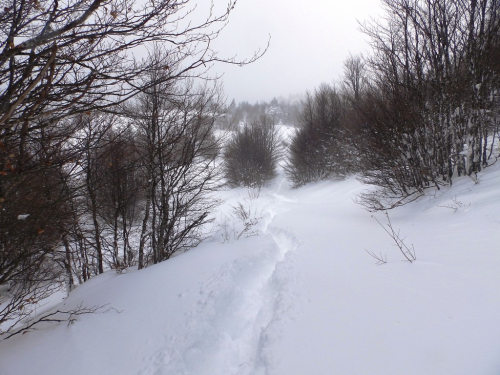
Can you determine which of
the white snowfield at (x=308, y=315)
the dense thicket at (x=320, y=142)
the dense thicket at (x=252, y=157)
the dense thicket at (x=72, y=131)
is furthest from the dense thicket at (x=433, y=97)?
the dense thicket at (x=252, y=157)

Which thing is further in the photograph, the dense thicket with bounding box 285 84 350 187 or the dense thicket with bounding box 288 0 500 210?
the dense thicket with bounding box 285 84 350 187

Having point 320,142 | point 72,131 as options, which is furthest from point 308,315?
point 320,142

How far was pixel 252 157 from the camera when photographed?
23922 mm

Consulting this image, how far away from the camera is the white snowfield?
1716mm

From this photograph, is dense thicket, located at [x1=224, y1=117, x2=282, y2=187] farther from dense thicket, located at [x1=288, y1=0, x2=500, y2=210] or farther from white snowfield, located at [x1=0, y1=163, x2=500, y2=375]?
white snowfield, located at [x1=0, y1=163, x2=500, y2=375]

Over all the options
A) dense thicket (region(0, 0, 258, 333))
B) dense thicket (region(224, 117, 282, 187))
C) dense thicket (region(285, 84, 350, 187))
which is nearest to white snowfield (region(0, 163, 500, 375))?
dense thicket (region(0, 0, 258, 333))

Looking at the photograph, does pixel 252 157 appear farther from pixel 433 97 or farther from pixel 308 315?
pixel 308 315

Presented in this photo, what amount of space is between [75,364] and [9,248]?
187 cm

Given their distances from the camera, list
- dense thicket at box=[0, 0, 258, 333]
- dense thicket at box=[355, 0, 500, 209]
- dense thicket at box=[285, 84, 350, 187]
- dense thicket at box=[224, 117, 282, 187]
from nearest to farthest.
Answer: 1. dense thicket at box=[0, 0, 258, 333]
2. dense thicket at box=[355, 0, 500, 209]
3. dense thicket at box=[285, 84, 350, 187]
4. dense thicket at box=[224, 117, 282, 187]

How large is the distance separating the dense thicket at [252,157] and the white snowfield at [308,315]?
18.9 m

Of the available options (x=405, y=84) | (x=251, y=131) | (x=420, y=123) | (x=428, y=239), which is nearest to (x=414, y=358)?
(x=428, y=239)

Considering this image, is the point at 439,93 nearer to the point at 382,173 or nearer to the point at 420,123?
the point at 420,123

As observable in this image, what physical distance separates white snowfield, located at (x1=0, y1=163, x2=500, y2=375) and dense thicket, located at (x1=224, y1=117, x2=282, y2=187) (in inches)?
744

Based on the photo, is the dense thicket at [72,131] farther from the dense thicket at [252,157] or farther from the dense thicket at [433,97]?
the dense thicket at [252,157]
